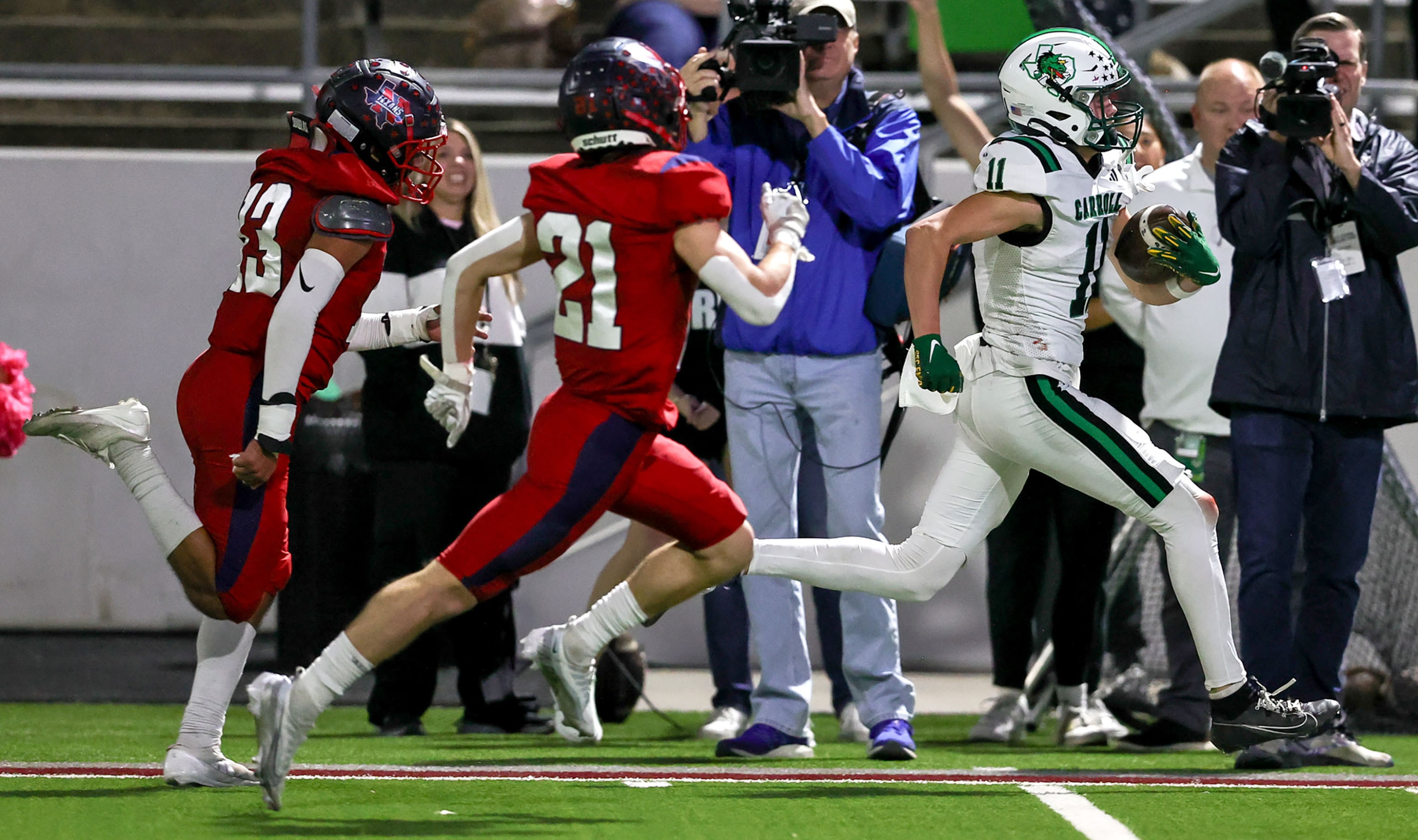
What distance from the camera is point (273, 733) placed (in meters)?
4.16

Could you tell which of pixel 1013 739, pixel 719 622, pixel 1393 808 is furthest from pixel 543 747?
pixel 1393 808

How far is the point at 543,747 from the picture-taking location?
5.90 metres

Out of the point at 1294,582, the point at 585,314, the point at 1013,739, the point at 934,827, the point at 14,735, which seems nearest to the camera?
the point at 934,827

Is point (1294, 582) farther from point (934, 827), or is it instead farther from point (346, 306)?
point (346, 306)

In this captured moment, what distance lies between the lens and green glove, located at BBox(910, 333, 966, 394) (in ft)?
15.4

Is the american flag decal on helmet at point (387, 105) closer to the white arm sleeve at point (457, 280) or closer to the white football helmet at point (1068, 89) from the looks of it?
the white arm sleeve at point (457, 280)

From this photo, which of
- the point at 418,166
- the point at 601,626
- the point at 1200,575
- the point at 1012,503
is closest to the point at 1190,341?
the point at 1012,503

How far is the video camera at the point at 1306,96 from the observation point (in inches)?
214

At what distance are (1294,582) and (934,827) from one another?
9.71ft

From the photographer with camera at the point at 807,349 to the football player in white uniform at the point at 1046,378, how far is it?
0.77 m

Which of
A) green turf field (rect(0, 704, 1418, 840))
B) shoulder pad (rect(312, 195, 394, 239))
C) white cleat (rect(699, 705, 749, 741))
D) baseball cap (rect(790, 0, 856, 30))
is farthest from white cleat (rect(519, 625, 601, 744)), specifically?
baseball cap (rect(790, 0, 856, 30))

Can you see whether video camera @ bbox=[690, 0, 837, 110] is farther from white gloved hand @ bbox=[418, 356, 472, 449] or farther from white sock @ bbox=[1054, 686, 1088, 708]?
white sock @ bbox=[1054, 686, 1088, 708]

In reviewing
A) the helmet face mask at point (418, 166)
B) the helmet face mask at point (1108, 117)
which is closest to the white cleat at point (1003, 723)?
the helmet face mask at point (1108, 117)

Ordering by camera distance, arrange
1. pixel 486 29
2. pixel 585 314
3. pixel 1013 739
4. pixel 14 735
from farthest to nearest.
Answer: pixel 486 29 < pixel 1013 739 < pixel 14 735 < pixel 585 314
